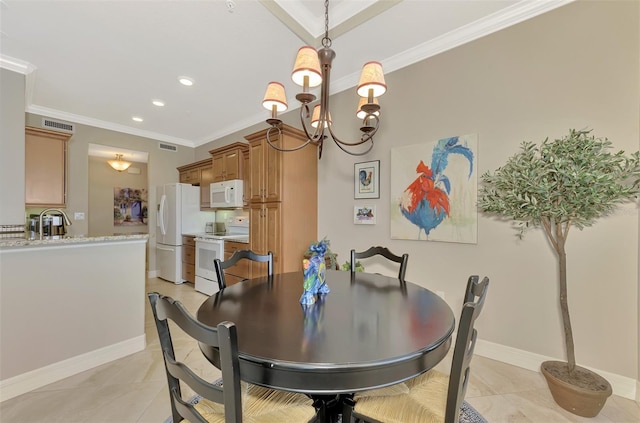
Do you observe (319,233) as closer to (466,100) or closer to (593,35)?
(466,100)

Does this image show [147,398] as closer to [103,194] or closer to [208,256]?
[208,256]

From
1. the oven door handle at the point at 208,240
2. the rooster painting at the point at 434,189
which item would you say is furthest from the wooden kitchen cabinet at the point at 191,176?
the rooster painting at the point at 434,189

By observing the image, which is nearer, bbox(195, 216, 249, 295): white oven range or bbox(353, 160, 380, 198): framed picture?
bbox(353, 160, 380, 198): framed picture

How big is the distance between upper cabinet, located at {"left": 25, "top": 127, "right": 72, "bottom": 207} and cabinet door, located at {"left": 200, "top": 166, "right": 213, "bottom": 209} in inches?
73.1

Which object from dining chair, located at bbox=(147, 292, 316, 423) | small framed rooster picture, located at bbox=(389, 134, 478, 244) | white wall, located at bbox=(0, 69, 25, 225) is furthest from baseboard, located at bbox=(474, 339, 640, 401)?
white wall, located at bbox=(0, 69, 25, 225)

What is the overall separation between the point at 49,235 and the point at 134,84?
2.06m

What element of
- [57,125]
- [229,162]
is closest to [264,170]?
[229,162]

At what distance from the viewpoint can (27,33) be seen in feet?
7.82

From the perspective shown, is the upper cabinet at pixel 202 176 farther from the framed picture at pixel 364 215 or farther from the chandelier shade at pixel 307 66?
the chandelier shade at pixel 307 66

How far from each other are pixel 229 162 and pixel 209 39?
2.06 meters

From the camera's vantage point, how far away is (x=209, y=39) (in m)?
2.46

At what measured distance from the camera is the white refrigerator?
4.77 metres

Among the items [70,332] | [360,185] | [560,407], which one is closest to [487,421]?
[560,407]

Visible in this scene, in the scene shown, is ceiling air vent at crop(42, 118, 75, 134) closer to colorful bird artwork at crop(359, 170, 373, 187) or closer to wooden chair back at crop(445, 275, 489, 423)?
colorful bird artwork at crop(359, 170, 373, 187)
